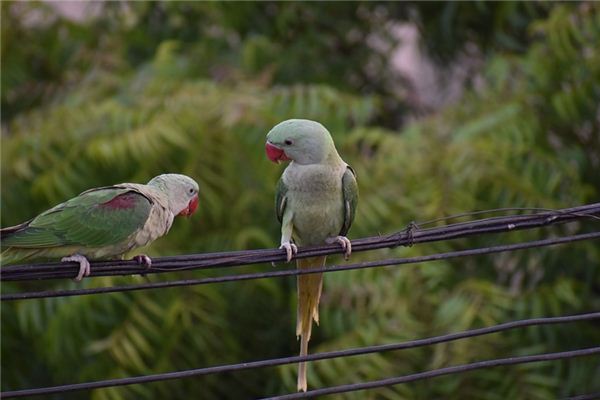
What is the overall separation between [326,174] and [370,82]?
11.5 feet

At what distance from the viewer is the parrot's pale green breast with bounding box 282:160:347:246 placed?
4047 millimetres

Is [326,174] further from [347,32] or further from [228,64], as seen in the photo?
[347,32]

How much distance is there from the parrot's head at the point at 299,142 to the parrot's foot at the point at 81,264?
→ 88 centimetres

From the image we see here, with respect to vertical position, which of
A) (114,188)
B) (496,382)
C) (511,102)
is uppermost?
(511,102)

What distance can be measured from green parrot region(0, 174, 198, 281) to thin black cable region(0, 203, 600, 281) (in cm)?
13

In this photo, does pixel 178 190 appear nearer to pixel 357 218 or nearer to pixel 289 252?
pixel 289 252

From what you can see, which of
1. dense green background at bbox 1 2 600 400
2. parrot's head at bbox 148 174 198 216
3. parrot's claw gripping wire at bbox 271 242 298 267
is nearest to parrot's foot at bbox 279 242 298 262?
parrot's claw gripping wire at bbox 271 242 298 267

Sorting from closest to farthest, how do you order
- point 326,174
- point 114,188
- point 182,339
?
point 114,188 < point 326,174 < point 182,339

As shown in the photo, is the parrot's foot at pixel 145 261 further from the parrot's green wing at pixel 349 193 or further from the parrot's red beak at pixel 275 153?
the parrot's green wing at pixel 349 193

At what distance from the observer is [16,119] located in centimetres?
668

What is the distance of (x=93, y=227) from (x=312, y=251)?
2.53 ft

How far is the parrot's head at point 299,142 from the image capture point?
395 cm

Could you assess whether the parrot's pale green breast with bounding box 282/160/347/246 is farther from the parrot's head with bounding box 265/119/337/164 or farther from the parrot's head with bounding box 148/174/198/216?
the parrot's head with bounding box 148/174/198/216

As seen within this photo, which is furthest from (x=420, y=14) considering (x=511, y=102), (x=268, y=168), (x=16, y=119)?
(x=16, y=119)
